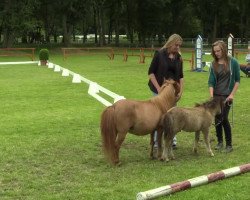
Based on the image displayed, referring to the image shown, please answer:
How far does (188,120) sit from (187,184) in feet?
6.07

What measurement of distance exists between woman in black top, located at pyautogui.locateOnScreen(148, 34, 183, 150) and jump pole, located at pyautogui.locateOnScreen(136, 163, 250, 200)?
70.8 inches

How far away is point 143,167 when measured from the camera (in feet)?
22.0

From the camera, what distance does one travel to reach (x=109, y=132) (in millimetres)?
6629

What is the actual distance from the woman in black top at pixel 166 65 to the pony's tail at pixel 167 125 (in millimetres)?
563

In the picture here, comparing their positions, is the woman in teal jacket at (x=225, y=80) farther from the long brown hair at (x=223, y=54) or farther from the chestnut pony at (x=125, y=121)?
the chestnut pony at (x=125, y=121)

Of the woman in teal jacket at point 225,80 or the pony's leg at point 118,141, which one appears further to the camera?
the woman in teal jacket at point 225,80

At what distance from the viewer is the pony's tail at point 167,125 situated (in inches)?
270

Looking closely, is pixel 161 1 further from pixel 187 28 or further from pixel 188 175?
pixel 188 175

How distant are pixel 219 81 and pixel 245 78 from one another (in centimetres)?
1330

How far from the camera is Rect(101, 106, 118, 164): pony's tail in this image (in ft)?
21.6

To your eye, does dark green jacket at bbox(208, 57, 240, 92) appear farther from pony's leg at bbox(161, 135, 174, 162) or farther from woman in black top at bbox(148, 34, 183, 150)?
pony's leg at bbox(161, 135, 174, 162)

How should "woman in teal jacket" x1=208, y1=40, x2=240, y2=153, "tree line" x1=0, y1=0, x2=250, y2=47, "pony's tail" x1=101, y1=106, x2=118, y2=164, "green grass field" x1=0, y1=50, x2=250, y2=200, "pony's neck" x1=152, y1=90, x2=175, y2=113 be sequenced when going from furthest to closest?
1. "tree line" x1=0, y1=0, x2=250, y2=47
2. "woman in teal jacket" x1=208, y1=40, x2=240, y2=153
3. "pony's neck" x1=152, y1=90, x2=175, y2=113
4. "pony's tail" x1=101, y1=106, x2=118, y2=164
5. "green grass field" x1=0, y1=50, x2=250, y2=200

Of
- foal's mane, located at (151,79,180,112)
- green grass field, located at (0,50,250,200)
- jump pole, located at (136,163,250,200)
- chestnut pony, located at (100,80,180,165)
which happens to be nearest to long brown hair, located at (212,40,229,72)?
foal's mane, located at (151,79,180,112)

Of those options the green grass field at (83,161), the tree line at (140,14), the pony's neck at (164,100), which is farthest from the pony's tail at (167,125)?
Answer: the tree line at (140,14)
